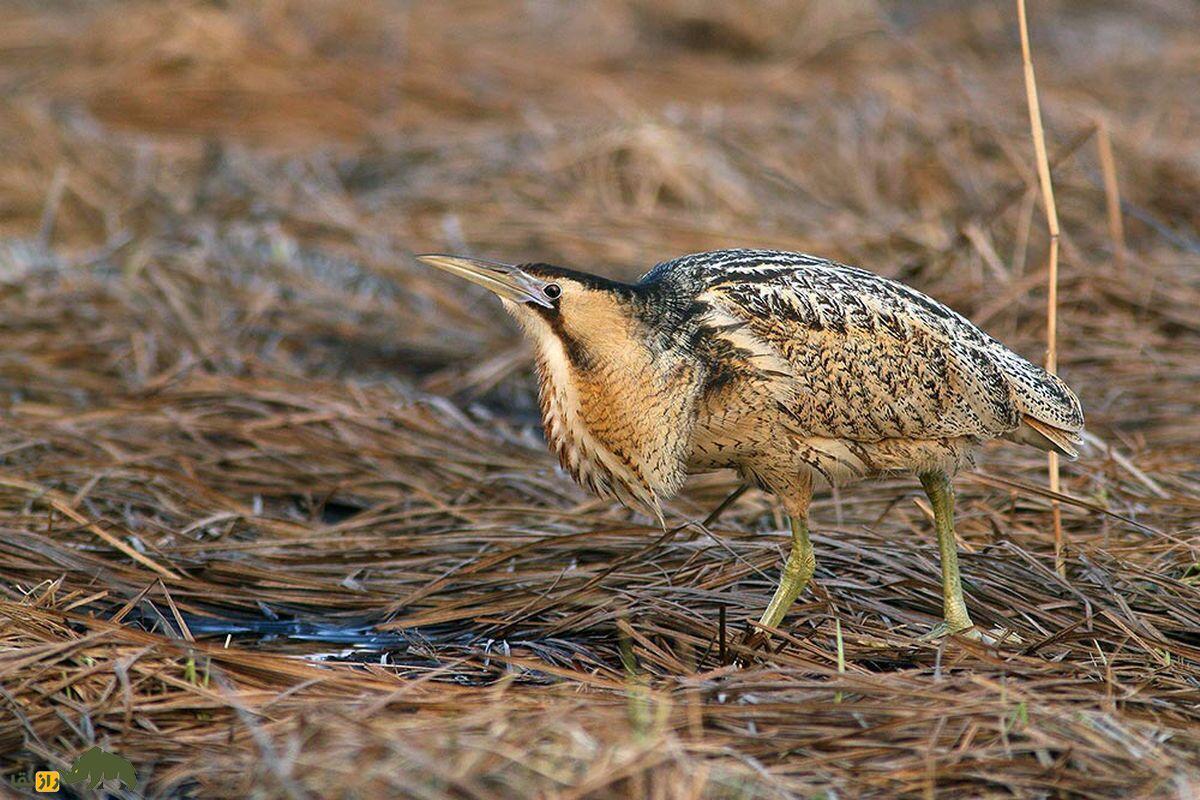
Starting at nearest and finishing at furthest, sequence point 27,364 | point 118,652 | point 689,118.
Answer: point 118,652
point 27,364
point 689,118

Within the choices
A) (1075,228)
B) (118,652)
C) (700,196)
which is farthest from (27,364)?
(1075,228)

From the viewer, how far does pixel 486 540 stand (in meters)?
4.77

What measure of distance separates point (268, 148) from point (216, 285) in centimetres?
289

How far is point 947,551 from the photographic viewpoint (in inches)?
159

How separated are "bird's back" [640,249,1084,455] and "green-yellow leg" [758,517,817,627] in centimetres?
28

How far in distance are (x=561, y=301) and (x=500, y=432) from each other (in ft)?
7.70

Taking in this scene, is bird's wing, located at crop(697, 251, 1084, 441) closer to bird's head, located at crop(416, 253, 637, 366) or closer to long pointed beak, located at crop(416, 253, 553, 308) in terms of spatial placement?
bird's head, located at crop(416, 253, 637, 366)

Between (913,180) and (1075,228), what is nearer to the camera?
(1075,228)

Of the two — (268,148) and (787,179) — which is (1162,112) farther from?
(268,148)

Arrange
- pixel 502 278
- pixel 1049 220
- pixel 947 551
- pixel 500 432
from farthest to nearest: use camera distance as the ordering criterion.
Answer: pixel 500 432 → pixel 1049 220 → pixel 947 551 → pixel 502 278

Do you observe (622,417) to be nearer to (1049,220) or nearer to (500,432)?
(1049,220)

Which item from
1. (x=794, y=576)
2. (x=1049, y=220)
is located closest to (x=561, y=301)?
(x=794, y=576)

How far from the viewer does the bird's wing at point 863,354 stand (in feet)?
12.5

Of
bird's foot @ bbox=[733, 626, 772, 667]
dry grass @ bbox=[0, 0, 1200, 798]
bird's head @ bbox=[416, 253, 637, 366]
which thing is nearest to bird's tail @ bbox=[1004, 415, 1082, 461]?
dry grass @ bbox=[0, 0, 1200, 798]
